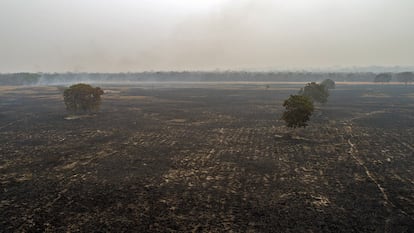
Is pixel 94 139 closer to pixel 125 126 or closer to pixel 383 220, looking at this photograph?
pixel 125 126

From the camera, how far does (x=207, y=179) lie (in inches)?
1268

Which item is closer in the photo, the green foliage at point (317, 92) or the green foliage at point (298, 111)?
the green foliage at point (298, 111)

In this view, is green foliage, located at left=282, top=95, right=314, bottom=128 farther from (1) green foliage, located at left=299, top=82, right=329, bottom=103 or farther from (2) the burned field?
(1) green foliage, located at left=299, top=82, right=329, bottom=103

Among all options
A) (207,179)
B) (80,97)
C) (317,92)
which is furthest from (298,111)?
(80,97)

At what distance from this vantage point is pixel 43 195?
28.4 m

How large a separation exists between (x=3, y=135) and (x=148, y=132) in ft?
83.6

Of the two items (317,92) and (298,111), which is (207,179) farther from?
(317,92)

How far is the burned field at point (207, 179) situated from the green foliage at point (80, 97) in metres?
15.9

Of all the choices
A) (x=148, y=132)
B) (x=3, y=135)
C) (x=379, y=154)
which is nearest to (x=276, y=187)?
(x=379, y=154)

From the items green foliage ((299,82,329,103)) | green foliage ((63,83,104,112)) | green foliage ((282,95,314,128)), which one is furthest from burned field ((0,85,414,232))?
green foliage ((299,82,329,103))

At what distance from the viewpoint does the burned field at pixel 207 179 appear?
2343 cm

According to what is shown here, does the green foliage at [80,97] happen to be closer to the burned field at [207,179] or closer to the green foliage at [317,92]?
the burned field at [207,179]

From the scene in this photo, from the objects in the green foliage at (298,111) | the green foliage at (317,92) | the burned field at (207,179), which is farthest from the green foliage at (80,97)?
the green foliage at (317,92)

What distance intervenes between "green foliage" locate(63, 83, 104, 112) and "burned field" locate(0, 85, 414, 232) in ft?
52.1
